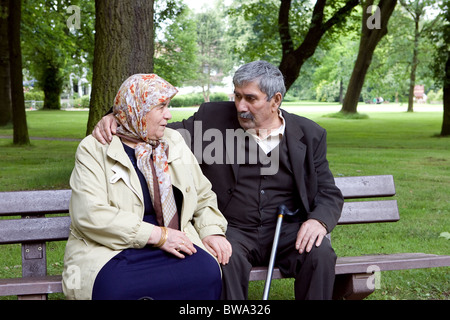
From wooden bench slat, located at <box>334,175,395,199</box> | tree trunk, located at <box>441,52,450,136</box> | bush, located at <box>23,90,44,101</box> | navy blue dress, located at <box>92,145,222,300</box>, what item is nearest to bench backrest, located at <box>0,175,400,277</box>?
navy blue dress, located at <box>92,145,222,300</box>

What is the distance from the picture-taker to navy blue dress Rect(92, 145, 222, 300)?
287 centimetres

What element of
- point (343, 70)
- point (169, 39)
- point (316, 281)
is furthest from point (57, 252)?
point (343, 70)

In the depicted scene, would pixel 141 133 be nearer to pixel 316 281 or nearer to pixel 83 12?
pixel 316 281

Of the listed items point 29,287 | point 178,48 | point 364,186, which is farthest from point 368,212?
point 178,48

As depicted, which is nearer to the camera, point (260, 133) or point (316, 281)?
point (316, 281)

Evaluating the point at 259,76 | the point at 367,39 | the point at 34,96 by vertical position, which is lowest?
the point at 34,96

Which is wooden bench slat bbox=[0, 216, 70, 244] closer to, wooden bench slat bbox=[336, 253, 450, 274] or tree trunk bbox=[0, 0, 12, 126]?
wooden bench slat bbox=[336, 253, 450, 274]

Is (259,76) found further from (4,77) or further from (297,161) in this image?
(4,77)

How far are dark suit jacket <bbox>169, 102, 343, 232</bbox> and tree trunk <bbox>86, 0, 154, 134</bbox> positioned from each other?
2.34 metres

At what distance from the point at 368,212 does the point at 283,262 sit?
0.91 m

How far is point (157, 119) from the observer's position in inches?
126

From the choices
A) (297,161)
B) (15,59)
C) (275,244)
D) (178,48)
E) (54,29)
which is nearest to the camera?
(275,244)
